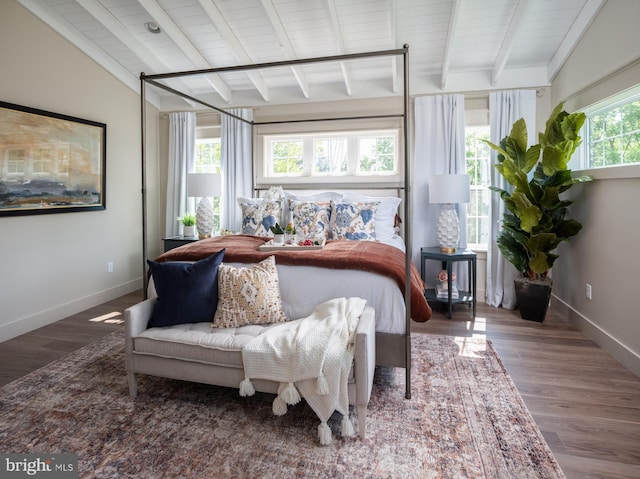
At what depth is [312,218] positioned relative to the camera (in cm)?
379

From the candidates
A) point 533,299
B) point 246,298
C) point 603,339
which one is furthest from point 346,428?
point 533,299

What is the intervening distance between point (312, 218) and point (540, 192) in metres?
2.07

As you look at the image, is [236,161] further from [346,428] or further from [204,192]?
[346,428]

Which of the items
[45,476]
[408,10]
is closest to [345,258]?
[45,476]

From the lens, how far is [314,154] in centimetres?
477

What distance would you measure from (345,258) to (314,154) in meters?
2.61

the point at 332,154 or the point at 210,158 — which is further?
the point at 210,158

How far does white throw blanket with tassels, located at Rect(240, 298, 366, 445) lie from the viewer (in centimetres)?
185

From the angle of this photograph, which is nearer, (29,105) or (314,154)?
(29,105)

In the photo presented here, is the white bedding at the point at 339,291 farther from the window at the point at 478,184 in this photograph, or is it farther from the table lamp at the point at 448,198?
the window at the point at 478,184

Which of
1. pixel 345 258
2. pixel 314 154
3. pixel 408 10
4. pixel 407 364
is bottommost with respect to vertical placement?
pixel 407 364

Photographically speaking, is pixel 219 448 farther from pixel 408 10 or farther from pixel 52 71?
pixel 52 71

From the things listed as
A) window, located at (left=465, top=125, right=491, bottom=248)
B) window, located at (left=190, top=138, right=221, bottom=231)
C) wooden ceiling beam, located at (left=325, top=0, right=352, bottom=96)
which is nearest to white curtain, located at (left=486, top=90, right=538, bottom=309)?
window, located at (left=465, top=125, right=491, bottom=248)

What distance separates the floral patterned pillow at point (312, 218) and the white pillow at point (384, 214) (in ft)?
1.05
